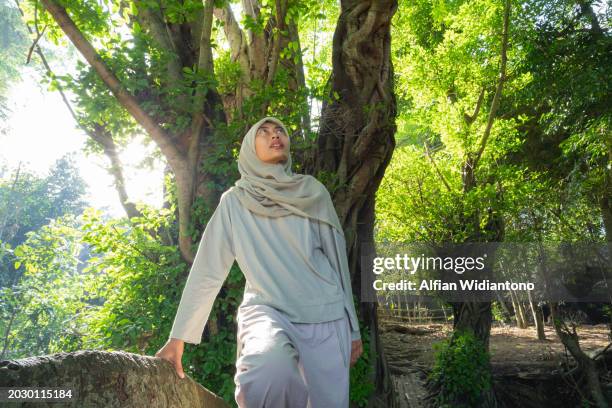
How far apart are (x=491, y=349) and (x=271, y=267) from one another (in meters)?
9.45

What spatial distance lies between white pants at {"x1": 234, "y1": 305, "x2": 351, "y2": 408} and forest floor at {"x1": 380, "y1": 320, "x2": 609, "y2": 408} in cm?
488

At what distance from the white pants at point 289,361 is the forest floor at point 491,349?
4881 mm

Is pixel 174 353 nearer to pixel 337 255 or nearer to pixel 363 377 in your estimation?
pixel 337 255

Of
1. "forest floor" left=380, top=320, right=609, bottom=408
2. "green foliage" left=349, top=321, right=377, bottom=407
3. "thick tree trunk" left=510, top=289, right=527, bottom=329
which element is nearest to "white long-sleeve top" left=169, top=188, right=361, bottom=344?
"green foliage" left=349, top=321, right=377, bottom=407

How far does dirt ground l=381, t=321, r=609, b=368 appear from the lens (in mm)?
8742

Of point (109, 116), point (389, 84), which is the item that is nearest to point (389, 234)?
point (389, 84)

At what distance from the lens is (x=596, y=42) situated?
5988 mm

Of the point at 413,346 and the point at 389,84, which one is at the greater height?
the point at 389,84

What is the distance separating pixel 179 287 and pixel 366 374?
1.61m

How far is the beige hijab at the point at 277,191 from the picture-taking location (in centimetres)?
180

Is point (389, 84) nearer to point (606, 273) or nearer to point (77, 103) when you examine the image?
point (77, 103)

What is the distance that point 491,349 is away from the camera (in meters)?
9.74

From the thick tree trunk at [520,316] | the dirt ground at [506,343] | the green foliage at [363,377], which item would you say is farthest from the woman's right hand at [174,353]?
the thick tree trunk at [520,316]

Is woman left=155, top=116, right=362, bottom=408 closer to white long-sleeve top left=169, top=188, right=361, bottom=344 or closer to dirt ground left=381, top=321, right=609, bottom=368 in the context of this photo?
white long-sleeve top left=169, top=188, right=361, bottom=344
